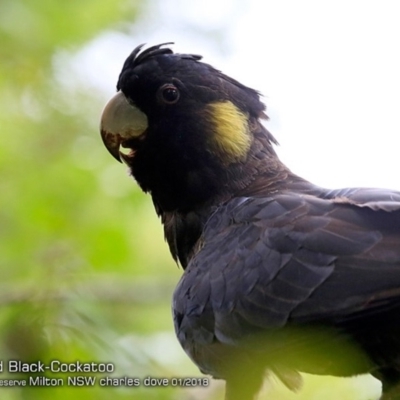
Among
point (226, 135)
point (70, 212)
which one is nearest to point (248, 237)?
point (226, 135)

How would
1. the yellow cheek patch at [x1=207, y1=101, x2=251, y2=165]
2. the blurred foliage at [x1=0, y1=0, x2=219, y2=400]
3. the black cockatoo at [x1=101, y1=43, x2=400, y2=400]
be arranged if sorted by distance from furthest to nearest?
the blurred foliage at [x1=0, y1=0, x2=219, y2=400], the yellow cheek patch at [x1=207, y1=101, x2=251, y2=165], the black cockatoo at [x1=101, y1=43, x2=400, y2=400]

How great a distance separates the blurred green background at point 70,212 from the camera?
4660 millimetres

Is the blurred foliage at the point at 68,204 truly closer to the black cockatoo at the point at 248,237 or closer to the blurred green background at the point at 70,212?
the blurred green background at the point at 70,212

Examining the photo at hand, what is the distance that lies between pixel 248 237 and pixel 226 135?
95cm

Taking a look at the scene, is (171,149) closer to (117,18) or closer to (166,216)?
(166,216)

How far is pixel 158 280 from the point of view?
245 inches

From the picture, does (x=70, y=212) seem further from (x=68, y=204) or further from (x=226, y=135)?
(x=226, y=135)

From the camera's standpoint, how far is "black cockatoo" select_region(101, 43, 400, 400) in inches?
130

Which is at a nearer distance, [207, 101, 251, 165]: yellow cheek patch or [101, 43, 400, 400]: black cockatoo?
[101, 43, 400, 400]: black cockatoo

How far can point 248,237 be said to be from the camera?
382 cm

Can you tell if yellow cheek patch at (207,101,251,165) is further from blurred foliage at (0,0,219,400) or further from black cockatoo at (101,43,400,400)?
blurred foliage at (0,0,219,400)

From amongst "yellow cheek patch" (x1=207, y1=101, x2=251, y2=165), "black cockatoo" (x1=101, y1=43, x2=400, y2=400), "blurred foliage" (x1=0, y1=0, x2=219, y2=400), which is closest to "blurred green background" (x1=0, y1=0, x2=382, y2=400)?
"blurred foliage" (x1=0, y1=0, x2=219, y2=400)

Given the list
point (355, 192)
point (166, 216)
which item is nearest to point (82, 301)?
point (166, 216)

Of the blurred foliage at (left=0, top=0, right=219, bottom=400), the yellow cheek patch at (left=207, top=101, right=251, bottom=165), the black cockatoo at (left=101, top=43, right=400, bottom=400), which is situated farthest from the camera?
the blurred foliage at (left=0, top=0, right=219, bottom=400)
